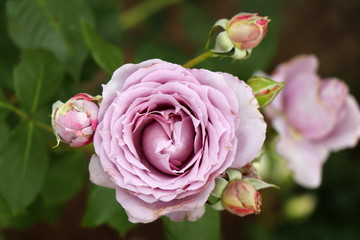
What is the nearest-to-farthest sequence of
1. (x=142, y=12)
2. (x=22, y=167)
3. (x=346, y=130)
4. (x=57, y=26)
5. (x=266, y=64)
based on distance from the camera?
(x=22, y=167) < (x=57, y=26) < (x=346, y=130) < (x=266, y=64) < (x=142, y=12)

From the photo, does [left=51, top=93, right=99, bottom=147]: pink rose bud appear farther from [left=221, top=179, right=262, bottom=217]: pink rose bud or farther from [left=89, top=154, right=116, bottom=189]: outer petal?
[left=221, top=179, right=262, bottom=217]: pink rose bud

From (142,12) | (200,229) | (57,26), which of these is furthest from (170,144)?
(142,12)

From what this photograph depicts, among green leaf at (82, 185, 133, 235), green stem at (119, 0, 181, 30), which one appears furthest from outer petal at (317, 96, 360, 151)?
green stem at (119, 0, 181, 30)

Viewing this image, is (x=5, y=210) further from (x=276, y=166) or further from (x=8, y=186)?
(x=276, y=166)

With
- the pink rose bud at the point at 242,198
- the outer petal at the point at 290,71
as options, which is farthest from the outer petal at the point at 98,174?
the outer petal at the point at 290,71

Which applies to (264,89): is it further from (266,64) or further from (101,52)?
(266,64)

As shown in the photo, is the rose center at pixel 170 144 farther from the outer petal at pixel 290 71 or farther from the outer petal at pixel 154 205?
the outer petal at pixel 290 71

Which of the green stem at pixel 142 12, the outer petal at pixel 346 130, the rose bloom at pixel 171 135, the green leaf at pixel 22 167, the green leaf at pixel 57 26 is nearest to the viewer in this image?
the rose bloom at pixel 171 135
